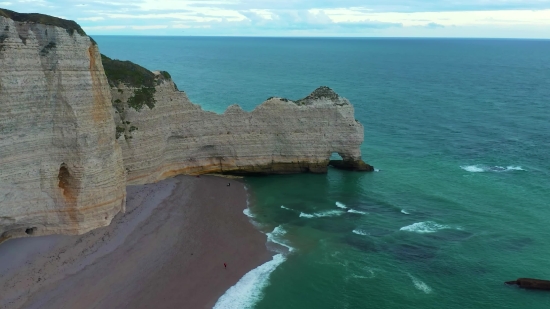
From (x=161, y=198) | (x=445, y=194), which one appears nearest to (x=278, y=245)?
(x=161, y=198)

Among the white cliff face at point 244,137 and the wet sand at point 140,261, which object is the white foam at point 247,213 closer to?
the wet sand at point 140,261

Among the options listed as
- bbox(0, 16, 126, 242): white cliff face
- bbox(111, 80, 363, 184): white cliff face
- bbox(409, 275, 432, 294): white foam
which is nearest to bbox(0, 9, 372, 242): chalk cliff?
bbox(0, 16, 126, 242): white cliff face

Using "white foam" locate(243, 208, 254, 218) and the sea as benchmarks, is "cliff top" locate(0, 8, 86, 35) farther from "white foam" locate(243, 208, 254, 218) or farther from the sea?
the sea

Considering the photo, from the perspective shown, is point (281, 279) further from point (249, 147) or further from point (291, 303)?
point (249, 147)

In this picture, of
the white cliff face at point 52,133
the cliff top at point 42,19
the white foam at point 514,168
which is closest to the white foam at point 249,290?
the white cliff face at point 52,133

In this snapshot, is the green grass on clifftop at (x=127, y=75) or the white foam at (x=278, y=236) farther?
the green grass on clifftop at (x=127, y=75)

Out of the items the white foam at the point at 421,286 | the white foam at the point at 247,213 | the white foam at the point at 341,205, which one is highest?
the white foam at the point at 341,205
